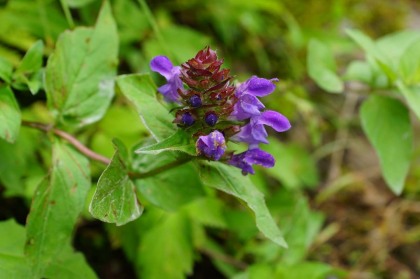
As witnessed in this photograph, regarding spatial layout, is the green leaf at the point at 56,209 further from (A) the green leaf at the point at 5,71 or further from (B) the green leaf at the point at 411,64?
(B) the green leaf at the point at 411,64

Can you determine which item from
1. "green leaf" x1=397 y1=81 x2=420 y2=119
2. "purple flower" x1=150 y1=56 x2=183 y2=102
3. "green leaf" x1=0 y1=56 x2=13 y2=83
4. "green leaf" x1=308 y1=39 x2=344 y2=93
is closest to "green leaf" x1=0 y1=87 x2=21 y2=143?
"green leaf" x1=0 y1=56 x2=13 y2=83

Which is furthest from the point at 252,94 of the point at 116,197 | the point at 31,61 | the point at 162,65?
the point at 31,61

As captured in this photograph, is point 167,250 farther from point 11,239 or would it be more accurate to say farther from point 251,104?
point 251,104

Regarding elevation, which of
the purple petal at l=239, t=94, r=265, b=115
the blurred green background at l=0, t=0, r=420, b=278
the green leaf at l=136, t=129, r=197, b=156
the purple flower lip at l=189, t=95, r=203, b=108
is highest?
the purple petal at l=239, t=94, r=265, b=115

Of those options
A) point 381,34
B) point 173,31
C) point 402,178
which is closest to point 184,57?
point 173,31

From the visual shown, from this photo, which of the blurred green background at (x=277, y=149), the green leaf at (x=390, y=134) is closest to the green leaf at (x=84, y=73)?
the blurred green background at (x=277, y=149)

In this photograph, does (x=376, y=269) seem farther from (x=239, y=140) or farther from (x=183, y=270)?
(x=239, y=140)

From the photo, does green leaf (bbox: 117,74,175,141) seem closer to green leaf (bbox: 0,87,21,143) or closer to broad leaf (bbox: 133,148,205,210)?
broad leaf (bbox: 133,148,205,210)
